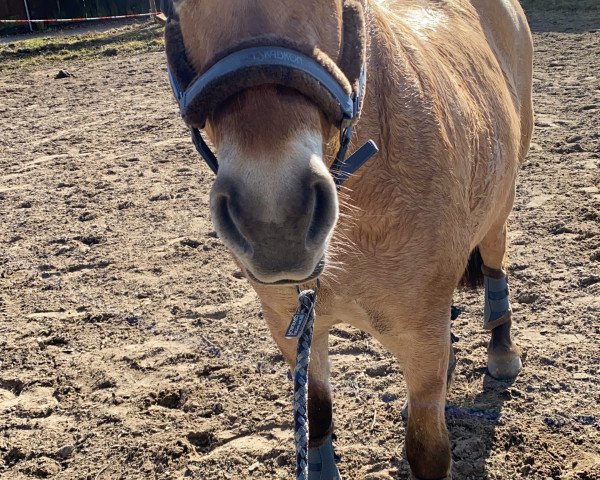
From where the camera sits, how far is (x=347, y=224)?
191 centimetres

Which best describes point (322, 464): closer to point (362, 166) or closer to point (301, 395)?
point (301, 395)

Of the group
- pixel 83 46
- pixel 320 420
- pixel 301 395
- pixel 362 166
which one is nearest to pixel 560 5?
pixel 83 46

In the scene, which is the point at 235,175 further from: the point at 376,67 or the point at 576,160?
the point at 576,160

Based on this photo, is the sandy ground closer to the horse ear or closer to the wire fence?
the horse ear

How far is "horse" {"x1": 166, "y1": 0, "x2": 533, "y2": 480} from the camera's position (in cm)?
140

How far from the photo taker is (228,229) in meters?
1.43

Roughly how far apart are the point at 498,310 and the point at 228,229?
85.0 inches

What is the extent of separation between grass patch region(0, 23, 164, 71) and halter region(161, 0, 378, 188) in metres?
10.5

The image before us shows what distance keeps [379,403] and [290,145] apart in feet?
6.16

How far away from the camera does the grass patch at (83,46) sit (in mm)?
11609

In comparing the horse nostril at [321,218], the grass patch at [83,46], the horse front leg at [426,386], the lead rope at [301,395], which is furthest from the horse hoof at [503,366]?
the grass patch at [83,46]

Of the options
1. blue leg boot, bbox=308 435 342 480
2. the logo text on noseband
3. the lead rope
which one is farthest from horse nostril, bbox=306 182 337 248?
blue leg boot, bbox=308 435 342 480

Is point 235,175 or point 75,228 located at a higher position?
point 235,175

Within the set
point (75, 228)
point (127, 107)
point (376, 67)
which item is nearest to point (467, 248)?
point (376, 67)
